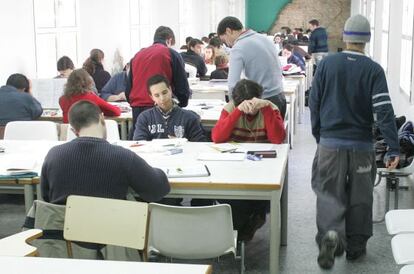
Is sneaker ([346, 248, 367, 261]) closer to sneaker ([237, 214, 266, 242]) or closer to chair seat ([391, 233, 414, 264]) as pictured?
sneaker ([237, 214, 266, 242])

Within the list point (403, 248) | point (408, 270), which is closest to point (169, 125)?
point (403, 248)

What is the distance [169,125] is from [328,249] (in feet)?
4.70

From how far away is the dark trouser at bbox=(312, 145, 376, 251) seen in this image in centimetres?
A: 384

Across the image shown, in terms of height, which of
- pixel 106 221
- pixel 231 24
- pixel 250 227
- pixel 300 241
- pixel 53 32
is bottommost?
pixel 300 241

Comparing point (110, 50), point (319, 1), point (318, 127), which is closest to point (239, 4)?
point (319, 1)

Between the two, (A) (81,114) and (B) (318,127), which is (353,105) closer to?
(B) (318,127)

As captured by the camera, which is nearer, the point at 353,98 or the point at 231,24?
the point at 353,98

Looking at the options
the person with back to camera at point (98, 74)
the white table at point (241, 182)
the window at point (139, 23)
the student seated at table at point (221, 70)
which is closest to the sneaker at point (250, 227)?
the white table at point (241, 182)

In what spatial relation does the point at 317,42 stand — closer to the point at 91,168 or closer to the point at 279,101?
the point at 279,101

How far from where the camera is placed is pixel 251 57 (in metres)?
5.13

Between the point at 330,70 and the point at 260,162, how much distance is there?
0.69m

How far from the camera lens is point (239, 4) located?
19609 mm

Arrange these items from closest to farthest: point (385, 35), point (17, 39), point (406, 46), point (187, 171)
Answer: point (187, 171) → point (406, 46) → point (17, 39) → point (385, 35)

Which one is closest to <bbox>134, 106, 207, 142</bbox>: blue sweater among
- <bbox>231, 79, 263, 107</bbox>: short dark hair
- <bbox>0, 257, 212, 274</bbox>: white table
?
<bbox>231, 79, 263, 107</bbox>: short dark hair
